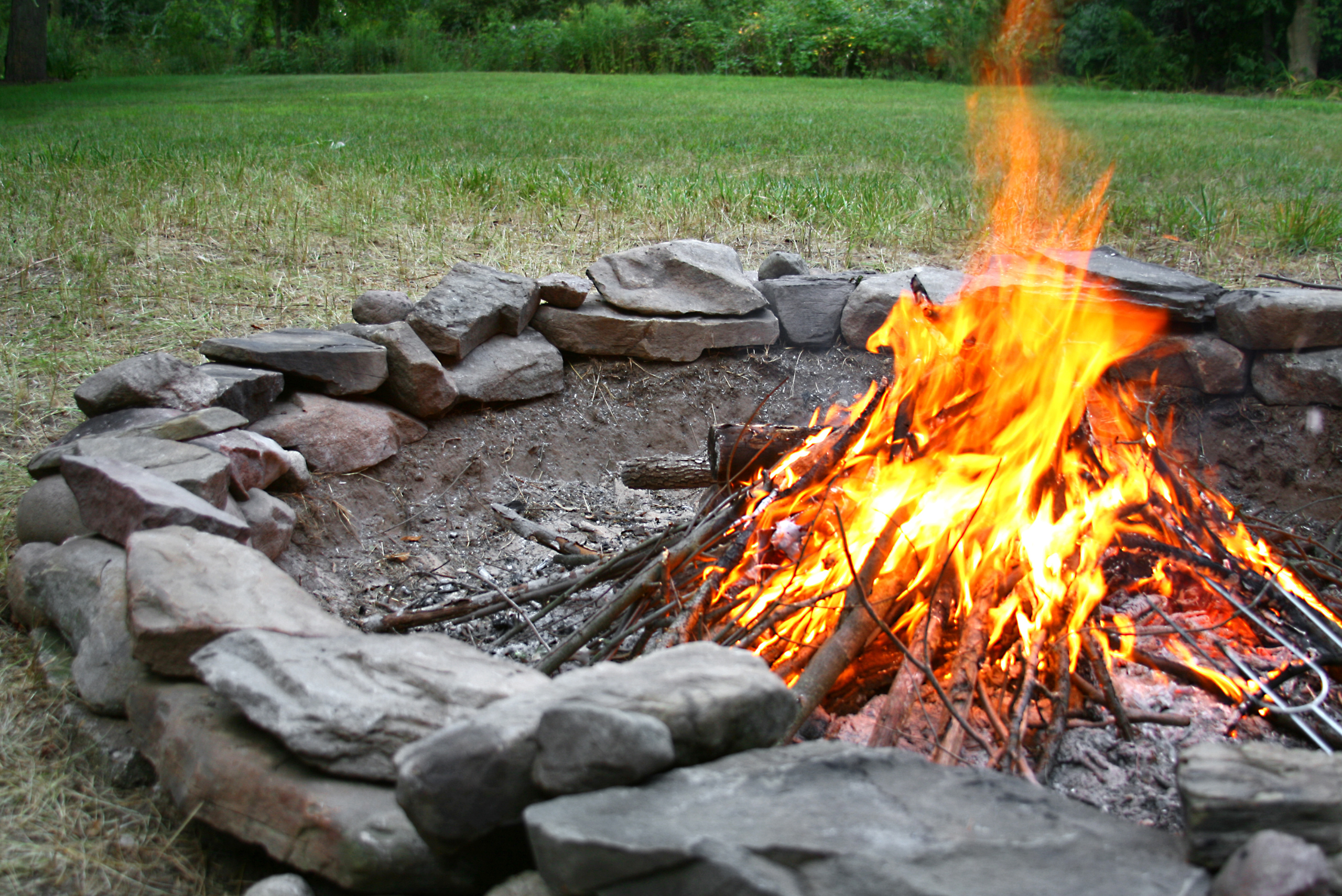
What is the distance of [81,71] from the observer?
1892cm

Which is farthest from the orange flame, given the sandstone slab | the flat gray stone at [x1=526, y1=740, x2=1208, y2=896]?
the sandstone slab

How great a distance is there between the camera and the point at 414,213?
5.25 m

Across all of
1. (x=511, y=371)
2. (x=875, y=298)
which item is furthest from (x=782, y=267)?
(x=511, y=371)

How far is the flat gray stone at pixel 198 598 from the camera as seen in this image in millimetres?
1833

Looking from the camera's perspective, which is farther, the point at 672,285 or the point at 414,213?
the point at 414,213

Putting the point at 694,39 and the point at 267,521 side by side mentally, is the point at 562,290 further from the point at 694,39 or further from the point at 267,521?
the point at 694,39

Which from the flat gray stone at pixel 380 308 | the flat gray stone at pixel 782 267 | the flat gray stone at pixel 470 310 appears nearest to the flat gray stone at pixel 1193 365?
the flat gray stone at pixel 782 267

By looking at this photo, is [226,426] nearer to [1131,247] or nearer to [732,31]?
[1131,247]

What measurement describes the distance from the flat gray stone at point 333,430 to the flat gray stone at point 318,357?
0.22 feet

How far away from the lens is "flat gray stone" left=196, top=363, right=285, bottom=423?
2910 mm

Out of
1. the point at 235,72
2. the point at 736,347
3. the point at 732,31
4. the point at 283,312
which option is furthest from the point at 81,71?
the point at 736,347

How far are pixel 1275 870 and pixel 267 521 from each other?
240cm

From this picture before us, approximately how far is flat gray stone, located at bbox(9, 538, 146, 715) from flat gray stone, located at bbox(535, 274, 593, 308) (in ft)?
6.10

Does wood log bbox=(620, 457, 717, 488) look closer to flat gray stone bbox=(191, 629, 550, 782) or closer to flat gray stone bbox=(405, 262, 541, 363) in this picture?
flat gray stone bbox=(405, 262, 541, 363)
